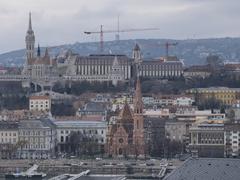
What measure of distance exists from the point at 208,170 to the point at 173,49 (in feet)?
454

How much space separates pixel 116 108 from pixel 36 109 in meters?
5.07

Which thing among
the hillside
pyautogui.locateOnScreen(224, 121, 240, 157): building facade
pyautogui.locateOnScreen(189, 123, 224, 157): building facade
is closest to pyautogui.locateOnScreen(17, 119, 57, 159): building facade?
pyautogui.locateOnScreen(189, 123, 224, 157): building facade

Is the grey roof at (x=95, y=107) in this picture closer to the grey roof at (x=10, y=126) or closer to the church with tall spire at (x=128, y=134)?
the grey roof at (x=10, y=126)

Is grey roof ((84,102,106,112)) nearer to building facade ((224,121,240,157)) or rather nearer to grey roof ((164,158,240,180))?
building facade ((224,121,240,157))

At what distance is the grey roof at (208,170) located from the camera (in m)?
25.6

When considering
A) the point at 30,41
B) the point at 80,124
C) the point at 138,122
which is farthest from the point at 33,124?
the point at 30,41

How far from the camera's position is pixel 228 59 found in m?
152

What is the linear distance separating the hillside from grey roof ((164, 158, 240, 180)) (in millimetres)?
123927

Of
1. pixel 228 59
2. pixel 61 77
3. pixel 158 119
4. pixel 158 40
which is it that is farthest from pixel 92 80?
pixel 158 40

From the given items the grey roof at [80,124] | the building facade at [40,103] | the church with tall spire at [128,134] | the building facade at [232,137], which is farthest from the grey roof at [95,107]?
the building facade at [232,137]

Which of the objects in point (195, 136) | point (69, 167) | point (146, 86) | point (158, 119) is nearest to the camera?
point (69, 167)

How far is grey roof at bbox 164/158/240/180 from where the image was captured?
2561cm

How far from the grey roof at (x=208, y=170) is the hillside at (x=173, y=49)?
124 meters

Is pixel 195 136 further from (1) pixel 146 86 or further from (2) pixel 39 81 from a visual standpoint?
(2) pixel 39 81
